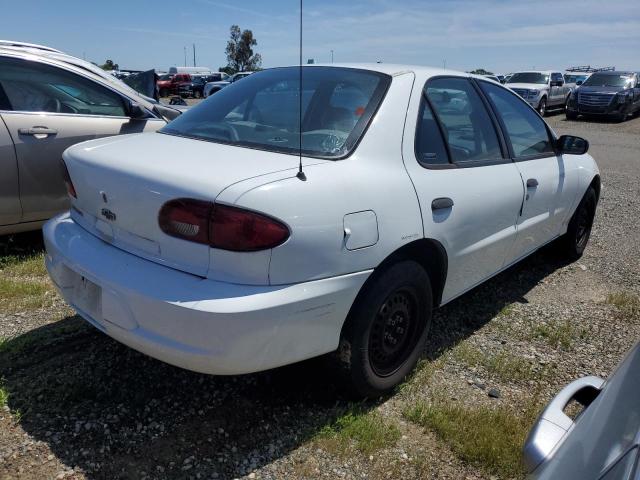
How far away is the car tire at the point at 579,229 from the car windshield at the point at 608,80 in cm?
1775

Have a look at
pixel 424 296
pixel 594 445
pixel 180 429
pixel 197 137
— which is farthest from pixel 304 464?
pixel 197 137

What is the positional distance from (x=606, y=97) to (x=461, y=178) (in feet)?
63.6

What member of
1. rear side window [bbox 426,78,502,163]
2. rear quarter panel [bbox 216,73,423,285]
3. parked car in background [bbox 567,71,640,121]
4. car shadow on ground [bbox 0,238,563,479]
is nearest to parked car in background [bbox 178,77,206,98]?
parked car in background [bbox 567,71,640,121]

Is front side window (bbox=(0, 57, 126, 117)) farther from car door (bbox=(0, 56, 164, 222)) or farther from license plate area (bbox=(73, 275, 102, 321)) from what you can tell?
license plate area (bbox=(73, 275, 102, 321))

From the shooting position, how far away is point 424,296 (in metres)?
2.78

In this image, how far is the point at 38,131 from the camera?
420cm

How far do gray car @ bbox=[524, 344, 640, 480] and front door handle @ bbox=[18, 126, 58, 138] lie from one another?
4.07m

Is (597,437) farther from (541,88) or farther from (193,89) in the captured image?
(193,89)

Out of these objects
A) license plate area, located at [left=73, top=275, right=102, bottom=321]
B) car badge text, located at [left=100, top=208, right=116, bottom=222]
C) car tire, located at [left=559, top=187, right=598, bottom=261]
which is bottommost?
car tire, located at [left=559, top=187, right=598, bottom=261]

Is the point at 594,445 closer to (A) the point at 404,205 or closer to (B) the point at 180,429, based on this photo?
(A) the point at 404,205

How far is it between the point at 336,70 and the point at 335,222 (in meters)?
1.24

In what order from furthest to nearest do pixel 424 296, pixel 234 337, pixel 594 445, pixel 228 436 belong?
pixel 424 296
pixel 228 436
pixel 234 337
pixel 594 445

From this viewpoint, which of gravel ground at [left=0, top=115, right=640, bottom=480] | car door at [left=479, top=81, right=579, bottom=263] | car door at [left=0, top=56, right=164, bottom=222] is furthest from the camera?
car door at [left=0, top=56, right=164, bottom=222]

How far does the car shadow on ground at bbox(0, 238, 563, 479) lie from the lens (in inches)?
90.1
